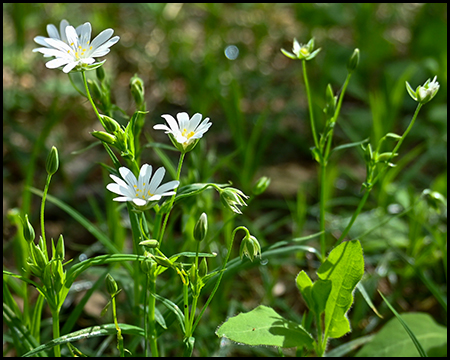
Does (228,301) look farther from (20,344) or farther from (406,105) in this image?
(406,105)

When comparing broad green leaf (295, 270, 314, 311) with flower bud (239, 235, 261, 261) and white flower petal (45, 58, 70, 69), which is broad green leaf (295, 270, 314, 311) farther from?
white flower petal (45, 58, 70, 69)

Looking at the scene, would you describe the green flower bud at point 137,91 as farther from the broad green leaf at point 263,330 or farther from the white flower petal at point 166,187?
the broad green leaf at point 263,330

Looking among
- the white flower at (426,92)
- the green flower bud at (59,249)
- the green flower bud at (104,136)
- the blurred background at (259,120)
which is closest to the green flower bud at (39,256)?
the green flower bud at (59,249)

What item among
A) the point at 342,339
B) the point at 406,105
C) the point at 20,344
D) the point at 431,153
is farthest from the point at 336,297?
the point at 406,105

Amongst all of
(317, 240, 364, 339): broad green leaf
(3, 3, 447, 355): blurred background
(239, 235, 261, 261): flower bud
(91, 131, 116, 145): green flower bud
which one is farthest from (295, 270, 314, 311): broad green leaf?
(91, 131, 116, 145): green flower bud

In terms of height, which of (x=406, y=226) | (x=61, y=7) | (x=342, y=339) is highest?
(x=61, y=7)

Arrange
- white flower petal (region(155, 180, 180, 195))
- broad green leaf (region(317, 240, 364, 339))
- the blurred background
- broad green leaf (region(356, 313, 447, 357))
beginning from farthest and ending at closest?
the blurred background → broad green leaf (region(356, 313, 447, 357)) → broad green leaf (region(317, 240, 364, 339)) → white flower petal (region(155, 180, 180, 195))
